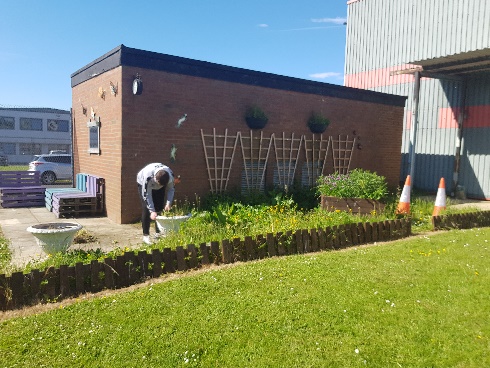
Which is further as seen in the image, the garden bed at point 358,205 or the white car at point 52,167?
the white car at point 52,167

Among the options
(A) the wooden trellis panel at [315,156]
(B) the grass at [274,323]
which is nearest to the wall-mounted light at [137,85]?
(B) the grass at [274,323]

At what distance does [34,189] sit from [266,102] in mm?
6697

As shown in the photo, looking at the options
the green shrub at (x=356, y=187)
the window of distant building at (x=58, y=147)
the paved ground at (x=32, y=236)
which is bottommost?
the paved ground at (x=32, y=236)

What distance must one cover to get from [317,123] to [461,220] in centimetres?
460

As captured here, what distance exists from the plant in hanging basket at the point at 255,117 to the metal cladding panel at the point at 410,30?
8.07 meters

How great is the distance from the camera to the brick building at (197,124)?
8203mm

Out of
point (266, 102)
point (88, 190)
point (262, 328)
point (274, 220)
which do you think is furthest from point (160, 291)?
point (266, 102)

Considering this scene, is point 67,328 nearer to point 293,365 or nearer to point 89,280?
point 89,280

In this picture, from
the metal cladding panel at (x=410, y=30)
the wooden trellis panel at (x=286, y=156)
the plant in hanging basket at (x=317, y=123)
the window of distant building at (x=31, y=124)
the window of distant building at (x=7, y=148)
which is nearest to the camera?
the wooden trellis panel at (x=286, y=156)

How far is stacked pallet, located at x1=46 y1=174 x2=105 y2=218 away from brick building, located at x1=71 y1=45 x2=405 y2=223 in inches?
12.1

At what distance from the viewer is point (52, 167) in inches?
781

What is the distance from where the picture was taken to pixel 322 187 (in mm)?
8805

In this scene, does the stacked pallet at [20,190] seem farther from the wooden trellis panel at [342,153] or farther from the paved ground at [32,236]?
the wooden trellis panel at [342,153]

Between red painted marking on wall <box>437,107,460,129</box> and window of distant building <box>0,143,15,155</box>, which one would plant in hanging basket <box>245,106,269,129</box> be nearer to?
red painted marking on wall <box>437,107,460,129</box>
